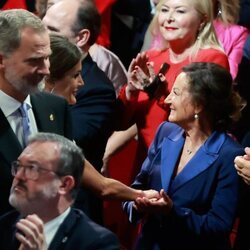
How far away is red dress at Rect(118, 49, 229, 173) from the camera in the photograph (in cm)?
514

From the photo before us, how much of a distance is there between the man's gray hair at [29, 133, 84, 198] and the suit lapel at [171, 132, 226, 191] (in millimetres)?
906

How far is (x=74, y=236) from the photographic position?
3.60 meters

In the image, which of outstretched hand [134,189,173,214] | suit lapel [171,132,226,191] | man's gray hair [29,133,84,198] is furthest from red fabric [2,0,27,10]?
man's gray hair [29,133,84,198]

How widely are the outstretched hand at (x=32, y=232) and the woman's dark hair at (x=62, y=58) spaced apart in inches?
52.4

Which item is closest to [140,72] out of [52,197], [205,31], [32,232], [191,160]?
[205,31]

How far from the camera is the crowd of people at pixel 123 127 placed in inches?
142

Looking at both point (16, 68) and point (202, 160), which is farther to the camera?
point (202, 160)

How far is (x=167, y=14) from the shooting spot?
17.4ft

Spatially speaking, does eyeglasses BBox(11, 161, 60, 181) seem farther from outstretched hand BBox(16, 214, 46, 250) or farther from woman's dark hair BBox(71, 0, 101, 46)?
woman's dark hair BBox(71, 0, 101, 46)

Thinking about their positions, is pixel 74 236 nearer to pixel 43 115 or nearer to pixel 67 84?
pixel 43 115

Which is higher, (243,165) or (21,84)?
(21,84)

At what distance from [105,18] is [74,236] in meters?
2.91

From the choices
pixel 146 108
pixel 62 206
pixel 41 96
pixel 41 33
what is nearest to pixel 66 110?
pixel 41 96

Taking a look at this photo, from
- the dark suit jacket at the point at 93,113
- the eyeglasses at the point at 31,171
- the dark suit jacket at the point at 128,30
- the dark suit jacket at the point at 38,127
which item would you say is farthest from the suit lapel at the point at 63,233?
the dark suit jacket at the point at 128,30
